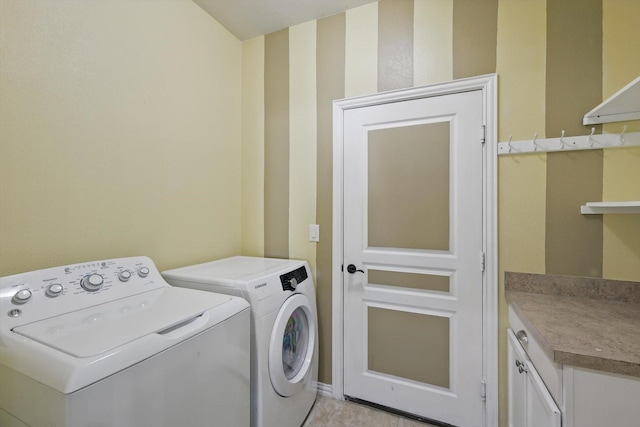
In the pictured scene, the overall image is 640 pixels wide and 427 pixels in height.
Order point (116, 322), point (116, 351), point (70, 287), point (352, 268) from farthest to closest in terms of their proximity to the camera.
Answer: point (352, 268) → point (70, 287) → point (116, 322) → point (116, 351)

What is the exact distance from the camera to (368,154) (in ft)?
6.03

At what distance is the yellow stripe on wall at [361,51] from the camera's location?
1.80 meters

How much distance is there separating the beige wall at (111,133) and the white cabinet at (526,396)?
187 centimetres

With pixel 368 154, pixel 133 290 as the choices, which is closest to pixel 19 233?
pixel 133 290

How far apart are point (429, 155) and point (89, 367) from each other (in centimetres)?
177

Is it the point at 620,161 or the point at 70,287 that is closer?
the point at 70,287

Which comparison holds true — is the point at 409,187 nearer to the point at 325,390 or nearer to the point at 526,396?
the point at 526,396

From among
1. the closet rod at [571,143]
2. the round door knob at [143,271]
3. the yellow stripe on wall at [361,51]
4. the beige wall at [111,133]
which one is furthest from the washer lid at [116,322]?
the closet rod at [571,143]

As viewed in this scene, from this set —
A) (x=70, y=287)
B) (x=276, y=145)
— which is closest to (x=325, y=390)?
(x=70, y=287)

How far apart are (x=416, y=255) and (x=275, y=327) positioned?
952 mm

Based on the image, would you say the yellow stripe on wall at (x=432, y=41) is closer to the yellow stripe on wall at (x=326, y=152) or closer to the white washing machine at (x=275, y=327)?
the yellow stripe on wall at (x=326, y=152)

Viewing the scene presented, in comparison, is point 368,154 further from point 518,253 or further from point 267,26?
point 267,26

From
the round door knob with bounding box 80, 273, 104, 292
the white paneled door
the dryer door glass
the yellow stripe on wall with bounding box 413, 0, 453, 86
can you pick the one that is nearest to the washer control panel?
the round door knob with bounding box 80, 273, 104, 292

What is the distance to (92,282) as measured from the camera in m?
1.12
